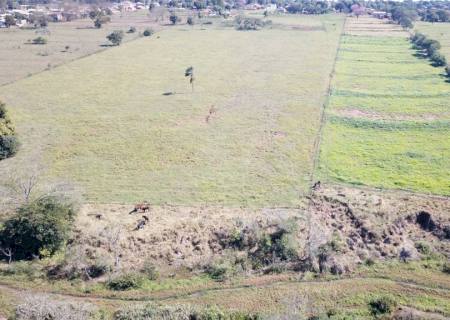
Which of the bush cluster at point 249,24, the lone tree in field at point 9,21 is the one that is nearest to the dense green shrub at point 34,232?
the lone tree in field at point 9,21

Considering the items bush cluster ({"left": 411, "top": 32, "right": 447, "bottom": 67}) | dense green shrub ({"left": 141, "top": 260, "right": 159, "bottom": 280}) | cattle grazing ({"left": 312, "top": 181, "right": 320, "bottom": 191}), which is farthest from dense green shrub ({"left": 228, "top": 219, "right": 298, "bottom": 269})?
bush cluster ({"left": 411, "top": 32, "right": 447, "bottom": 67})

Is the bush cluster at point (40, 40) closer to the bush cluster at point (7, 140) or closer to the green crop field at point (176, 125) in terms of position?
the green crop field at point (176, 125)

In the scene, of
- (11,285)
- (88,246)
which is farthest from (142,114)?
(11,285)

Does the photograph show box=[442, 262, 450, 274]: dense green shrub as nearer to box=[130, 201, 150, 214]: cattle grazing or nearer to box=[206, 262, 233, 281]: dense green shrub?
box=[206, 262, 233, 281]: dense green shrub

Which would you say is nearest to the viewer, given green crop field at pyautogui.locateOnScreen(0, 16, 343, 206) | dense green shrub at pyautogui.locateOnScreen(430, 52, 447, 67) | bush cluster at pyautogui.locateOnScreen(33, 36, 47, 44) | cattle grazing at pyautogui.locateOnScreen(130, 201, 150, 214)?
cattle grazing at pyautogui.locateOnScreen(130, 201, 150, 214)

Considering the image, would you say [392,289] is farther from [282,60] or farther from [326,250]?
[282,60]

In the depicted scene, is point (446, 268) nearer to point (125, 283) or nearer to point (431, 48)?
point (125, 283)
